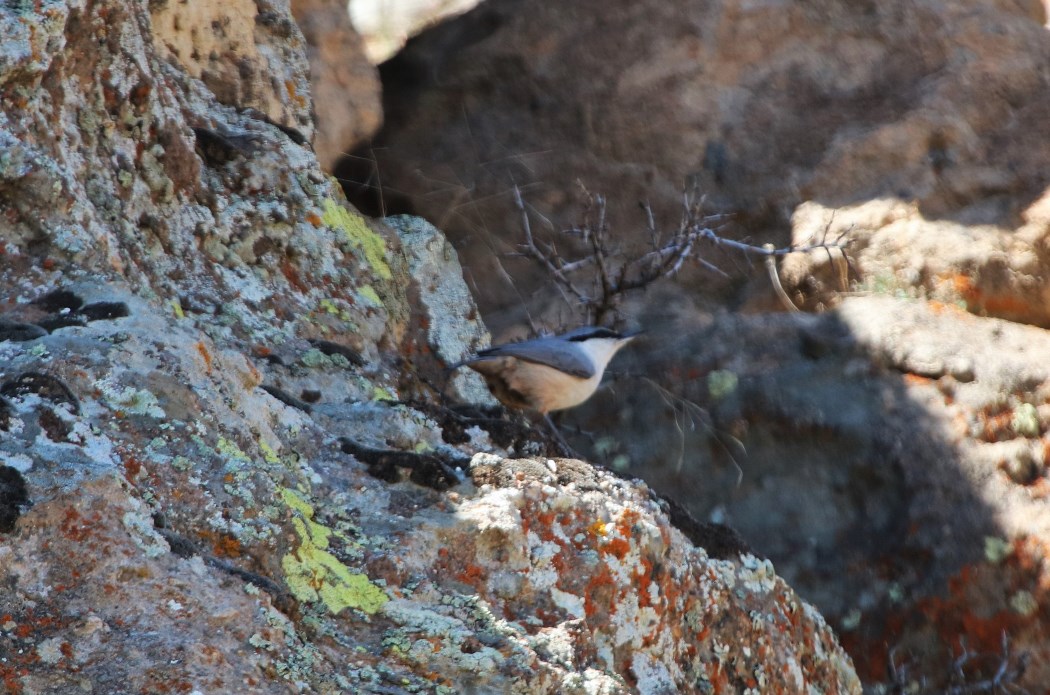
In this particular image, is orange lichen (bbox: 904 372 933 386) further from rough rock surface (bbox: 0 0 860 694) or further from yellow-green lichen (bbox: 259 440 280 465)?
yellow-green lichen (bbox: 259 440 280 465)

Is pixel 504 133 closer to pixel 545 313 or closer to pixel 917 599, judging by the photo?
pixel 545 313

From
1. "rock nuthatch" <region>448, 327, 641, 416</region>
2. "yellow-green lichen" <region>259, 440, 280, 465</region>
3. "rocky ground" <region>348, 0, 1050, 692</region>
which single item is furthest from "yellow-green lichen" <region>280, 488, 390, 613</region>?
"rocky ground" <region>348, 0, 1050, 692</region>

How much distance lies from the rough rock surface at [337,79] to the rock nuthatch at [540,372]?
188 cm

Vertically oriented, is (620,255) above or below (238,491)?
below

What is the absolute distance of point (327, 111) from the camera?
666cm

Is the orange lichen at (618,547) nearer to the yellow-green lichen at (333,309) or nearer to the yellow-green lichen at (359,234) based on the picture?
the yellow-green lichen at (333,309)

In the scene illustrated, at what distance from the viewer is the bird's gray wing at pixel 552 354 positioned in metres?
5.30

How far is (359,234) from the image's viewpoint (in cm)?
513

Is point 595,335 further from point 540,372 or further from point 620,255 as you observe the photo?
point 620,255

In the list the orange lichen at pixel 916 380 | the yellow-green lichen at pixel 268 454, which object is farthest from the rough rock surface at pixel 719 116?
the yellow-green lichen at pixel 268 454

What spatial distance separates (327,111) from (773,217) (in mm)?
2713

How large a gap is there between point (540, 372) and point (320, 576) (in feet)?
9.00

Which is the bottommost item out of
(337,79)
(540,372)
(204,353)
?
(540,372)

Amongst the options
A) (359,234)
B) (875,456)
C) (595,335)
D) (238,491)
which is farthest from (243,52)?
(875,456)
